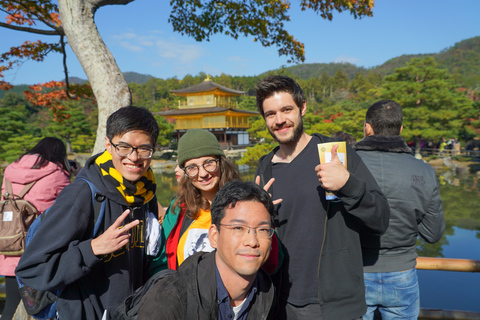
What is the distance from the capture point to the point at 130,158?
1.33m

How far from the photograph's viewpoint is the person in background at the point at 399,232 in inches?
66.6

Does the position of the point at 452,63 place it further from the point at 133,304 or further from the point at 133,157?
the point at 133,304

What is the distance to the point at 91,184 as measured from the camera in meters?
1.27

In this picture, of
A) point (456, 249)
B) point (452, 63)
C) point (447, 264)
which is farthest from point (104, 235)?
point (452, 63)

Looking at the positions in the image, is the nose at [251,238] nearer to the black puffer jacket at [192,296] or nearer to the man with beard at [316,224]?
the black puffer jacket at [192,296]

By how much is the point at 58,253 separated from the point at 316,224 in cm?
110

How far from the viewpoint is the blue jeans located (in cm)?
168

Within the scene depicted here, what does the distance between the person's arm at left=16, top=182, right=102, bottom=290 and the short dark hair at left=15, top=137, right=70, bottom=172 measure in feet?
3.54

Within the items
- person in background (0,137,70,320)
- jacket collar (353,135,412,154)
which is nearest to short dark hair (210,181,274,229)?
jacket collar (353,135,412,154)

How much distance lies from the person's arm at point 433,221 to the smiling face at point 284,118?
92 cm

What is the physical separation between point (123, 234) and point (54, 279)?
287mm

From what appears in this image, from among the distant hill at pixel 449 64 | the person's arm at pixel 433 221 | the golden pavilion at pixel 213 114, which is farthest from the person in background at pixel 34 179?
the distant hill at pixel 449 64

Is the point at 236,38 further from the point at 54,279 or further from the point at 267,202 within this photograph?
the point at 54,279

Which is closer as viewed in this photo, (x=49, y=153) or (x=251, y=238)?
(x=251, y=238)
